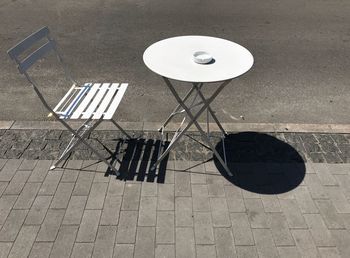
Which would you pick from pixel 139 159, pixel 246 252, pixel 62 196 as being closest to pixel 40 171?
pixel 62 196

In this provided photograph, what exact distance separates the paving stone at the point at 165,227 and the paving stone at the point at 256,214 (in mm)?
787

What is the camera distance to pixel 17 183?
375cm

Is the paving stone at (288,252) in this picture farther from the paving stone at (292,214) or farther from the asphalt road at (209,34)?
the asphalt road at (209,34)

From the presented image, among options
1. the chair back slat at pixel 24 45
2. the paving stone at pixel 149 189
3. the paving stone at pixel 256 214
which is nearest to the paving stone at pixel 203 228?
the paving stone at pixel 256 214

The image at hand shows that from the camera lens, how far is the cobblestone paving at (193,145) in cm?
416

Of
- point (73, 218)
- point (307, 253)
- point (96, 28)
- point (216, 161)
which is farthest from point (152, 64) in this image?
point (96, 28)

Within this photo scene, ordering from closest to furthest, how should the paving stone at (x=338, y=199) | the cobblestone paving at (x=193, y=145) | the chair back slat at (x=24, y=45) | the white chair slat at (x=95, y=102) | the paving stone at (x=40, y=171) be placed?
1. the chair back slat at (x=24, y=45)
2. the paving stone at (x=338, y=199)
3. the white chair slat at (x=95, y=102)
4. the paving stone at (x=40, y=171)
5. the cobblestone paving at (x=193, y=145)

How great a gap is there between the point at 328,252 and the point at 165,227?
153 centimetres

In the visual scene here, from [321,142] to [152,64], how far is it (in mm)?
2459

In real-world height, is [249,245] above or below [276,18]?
above

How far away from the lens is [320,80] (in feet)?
19.3

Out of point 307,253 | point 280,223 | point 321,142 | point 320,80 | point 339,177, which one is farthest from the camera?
point 320,80

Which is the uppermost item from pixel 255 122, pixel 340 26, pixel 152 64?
pixel 152 64

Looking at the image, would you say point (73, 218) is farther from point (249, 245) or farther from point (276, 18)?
point (276, 18)
